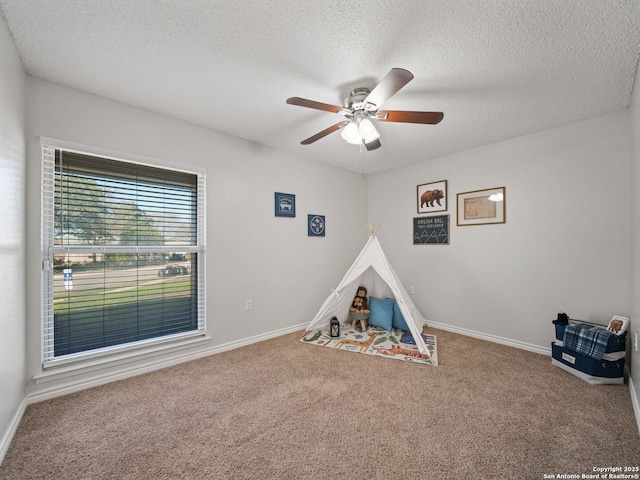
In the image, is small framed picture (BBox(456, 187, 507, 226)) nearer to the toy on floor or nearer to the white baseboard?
the toy on floor

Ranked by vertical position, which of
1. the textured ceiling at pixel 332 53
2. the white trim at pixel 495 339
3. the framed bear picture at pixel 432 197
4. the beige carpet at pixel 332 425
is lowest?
the beige carpet at pixel 332 425

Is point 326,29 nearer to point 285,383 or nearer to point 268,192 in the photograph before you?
point 268,192

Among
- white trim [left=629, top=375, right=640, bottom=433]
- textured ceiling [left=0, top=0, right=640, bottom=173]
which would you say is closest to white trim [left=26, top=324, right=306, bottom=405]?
textured ceiling [left=0, top=0, right=640, bottom=173]

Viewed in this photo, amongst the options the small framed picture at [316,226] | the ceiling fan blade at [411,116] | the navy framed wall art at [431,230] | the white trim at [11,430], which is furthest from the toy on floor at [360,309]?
the white trim at [11,430]

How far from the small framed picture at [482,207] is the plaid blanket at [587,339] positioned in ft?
4.04

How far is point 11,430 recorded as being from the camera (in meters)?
1.57

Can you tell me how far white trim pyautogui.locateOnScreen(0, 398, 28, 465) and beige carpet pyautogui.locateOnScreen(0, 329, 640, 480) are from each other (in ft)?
0.11

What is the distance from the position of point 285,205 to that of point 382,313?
6.19ft

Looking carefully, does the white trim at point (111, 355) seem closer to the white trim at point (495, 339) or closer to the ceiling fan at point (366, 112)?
the ceiling fan at point (366, 112)

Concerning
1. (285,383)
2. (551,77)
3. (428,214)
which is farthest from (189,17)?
(428,214)

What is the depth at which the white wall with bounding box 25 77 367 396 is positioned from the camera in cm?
195

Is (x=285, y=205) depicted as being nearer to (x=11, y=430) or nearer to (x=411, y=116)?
(x=411, y=116)

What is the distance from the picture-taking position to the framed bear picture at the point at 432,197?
3.54m

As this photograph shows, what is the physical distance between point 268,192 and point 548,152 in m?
2.99
